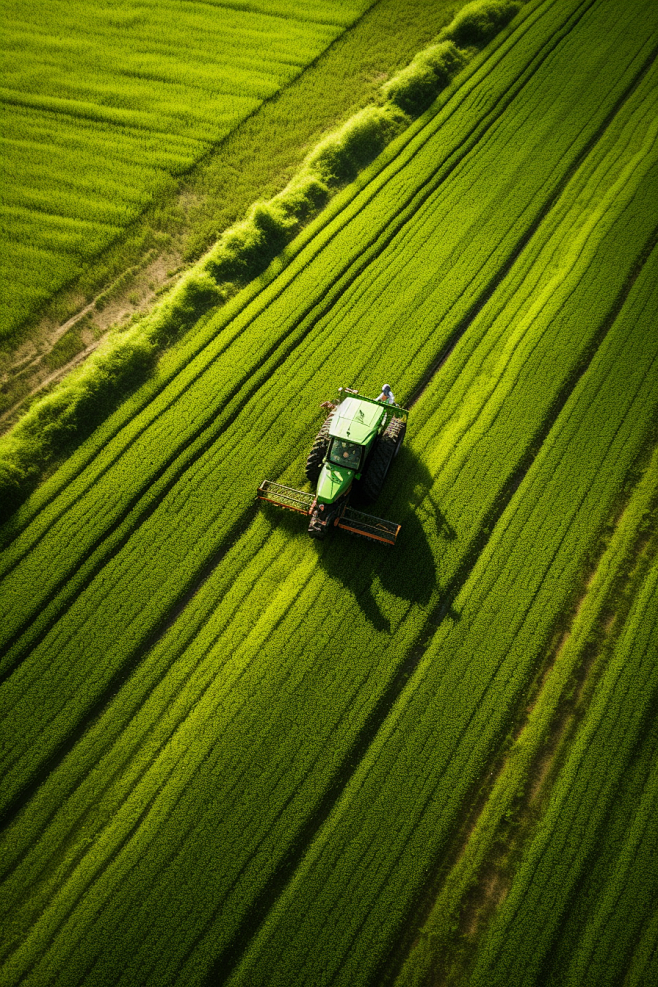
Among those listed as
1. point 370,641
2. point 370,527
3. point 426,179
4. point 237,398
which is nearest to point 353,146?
point 426,179

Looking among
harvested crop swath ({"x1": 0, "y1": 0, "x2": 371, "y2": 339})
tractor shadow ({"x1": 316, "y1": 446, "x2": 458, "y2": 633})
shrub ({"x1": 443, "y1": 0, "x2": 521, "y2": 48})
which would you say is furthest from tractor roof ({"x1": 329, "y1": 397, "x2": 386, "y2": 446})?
shrub ({"x1": 443, "y1": 0, "x2": 521, "y2": 48})

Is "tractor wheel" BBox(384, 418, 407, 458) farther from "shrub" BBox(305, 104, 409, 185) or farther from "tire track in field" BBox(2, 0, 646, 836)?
"shrub" BBox(305, 104, 409, 185)

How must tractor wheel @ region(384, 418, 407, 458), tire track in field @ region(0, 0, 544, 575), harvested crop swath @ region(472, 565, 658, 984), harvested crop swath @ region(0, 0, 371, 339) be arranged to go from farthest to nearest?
harvested crop swath @ region(0, 0, 371, 339) < tire track in field @ region(0, 0, 544, 575) < tractor wheel @ region(384, 418, 407, 458) < harvested crop swath @ region(472, 565, 658, 984)

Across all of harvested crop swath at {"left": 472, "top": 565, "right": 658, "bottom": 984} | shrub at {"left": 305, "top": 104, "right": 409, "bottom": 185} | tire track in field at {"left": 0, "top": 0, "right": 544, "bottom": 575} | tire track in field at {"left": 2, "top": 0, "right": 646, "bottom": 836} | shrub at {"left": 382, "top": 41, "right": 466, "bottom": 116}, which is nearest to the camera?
harvested crop swath at {"left": 472, "top": 565, "right": 658, "bottom": 984}

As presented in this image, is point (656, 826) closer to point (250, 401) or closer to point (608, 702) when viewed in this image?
point (608, 702)

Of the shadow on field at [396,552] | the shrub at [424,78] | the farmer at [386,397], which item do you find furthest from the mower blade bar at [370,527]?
the shrub at [424,78]

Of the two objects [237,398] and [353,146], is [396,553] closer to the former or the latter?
[237,398]

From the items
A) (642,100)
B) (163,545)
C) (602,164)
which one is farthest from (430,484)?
(642,100)
